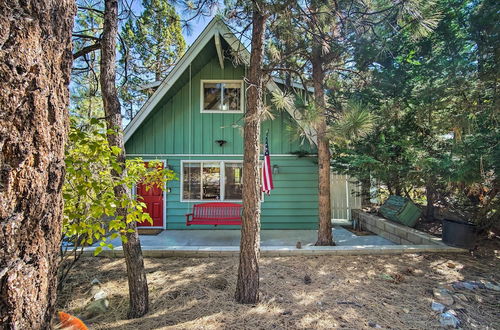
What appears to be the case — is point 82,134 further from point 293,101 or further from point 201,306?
point 293,101

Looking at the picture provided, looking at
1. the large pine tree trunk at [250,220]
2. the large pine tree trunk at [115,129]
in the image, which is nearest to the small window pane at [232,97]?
the large pine tree trunk at [250,220]

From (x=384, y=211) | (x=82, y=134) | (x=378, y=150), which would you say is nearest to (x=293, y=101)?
(x=378, y=150)

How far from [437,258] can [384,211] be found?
229 centimetres

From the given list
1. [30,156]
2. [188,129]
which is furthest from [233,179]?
[30,156]

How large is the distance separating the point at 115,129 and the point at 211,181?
4.35m

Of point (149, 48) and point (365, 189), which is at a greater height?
point (149, 48)

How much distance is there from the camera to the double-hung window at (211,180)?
7.00 m

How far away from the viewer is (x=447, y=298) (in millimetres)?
3062

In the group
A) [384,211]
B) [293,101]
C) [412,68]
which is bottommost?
[384,211]

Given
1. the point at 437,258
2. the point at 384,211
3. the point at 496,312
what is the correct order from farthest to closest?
the point at 384,211, the point at 437,258, the point at 496,312

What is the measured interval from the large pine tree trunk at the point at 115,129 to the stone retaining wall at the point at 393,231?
5.34 metres

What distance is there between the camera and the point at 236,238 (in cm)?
605

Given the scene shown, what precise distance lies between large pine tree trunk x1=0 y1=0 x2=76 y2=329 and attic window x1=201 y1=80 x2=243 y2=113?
19.6 feet

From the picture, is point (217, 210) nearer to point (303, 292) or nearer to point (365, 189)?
point (303, 292)
